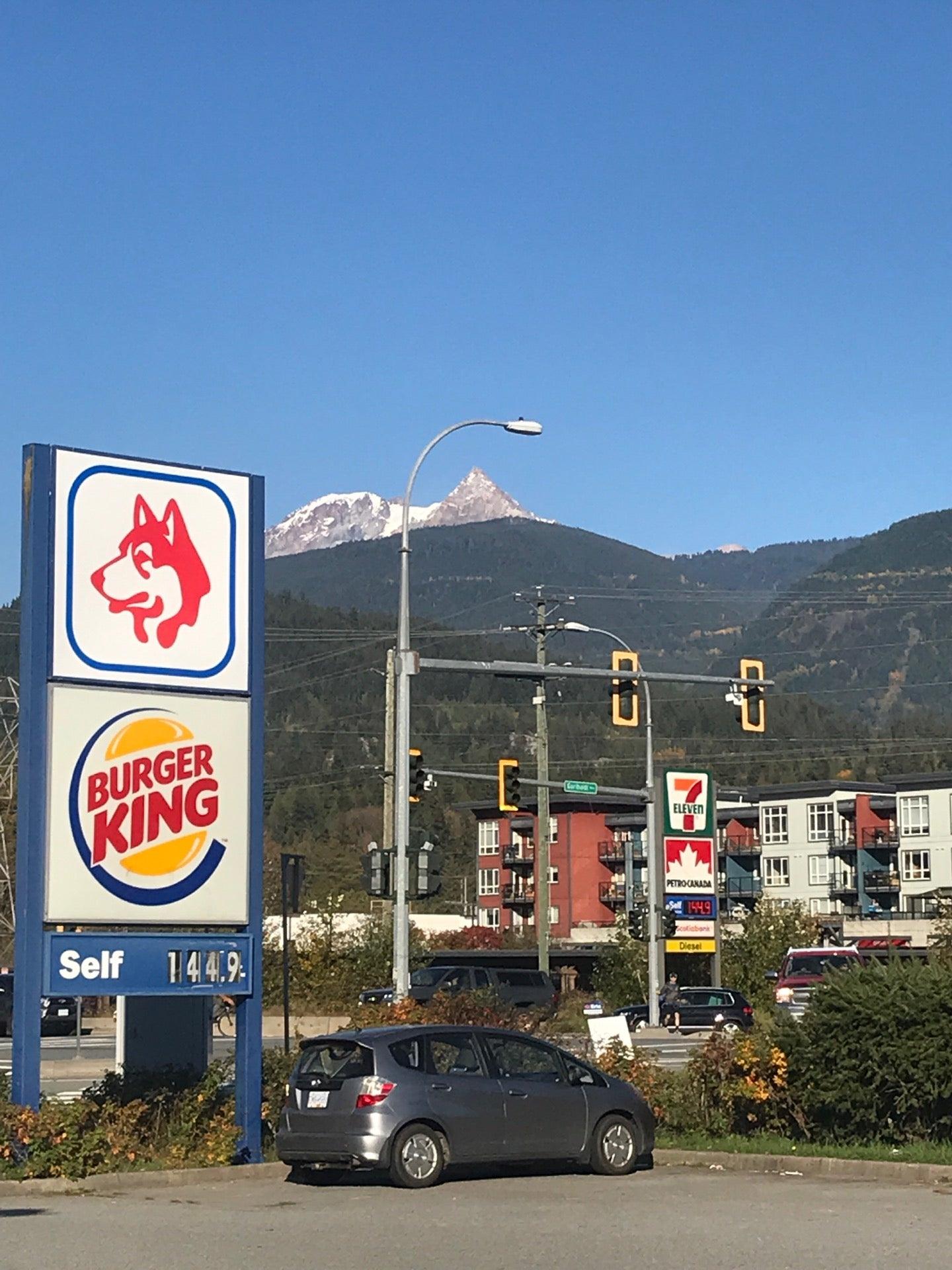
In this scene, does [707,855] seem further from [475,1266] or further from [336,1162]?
[475,1266]

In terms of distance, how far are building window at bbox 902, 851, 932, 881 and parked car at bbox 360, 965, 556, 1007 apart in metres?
61.5

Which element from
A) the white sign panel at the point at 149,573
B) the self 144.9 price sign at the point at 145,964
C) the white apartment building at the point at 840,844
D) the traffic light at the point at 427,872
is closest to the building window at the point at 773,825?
the white apartment building at the point at 840,844

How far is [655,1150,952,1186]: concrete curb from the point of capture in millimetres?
15773

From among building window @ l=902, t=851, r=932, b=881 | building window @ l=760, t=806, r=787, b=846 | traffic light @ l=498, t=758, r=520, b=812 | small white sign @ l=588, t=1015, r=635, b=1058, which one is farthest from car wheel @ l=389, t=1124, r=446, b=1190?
building window @ l=760, t=806, r=787, b=846

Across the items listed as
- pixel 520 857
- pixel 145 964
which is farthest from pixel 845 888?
pixel 145 964

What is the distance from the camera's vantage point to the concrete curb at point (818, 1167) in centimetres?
1577

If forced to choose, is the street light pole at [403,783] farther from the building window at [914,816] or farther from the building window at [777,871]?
the building window at [777,871]

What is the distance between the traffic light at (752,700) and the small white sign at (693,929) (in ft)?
72.5

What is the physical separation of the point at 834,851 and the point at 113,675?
103m

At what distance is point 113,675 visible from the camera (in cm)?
1712

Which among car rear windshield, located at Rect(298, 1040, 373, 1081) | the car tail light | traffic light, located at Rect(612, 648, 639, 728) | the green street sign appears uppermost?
traffic light, located at Rect(612, 648, 639, 728)

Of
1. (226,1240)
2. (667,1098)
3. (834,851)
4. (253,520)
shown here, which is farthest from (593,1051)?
(834,851)

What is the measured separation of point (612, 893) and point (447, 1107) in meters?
98.4

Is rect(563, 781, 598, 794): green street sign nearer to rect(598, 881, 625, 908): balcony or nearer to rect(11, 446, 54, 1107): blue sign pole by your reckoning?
rect(11, 446, 54, 1107): blue sign pole
